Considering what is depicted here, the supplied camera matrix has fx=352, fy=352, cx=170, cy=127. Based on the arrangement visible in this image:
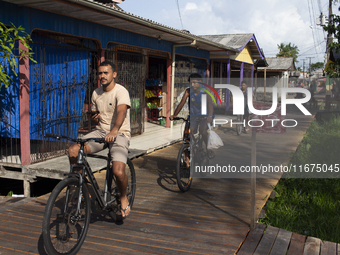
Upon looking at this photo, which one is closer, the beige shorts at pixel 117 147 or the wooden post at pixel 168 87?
the beige shorts at pixel 117 147

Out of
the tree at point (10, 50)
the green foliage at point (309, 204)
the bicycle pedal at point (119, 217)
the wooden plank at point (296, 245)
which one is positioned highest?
the tree at point (10, 50)

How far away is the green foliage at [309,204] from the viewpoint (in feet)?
15.6

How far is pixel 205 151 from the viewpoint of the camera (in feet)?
20.7

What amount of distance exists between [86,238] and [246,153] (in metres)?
5.73

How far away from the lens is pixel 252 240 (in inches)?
152

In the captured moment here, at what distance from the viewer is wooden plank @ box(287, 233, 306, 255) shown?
12.0ft

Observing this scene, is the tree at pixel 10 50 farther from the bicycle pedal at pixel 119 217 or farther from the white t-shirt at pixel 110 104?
the bicycle pedal at pixel 119 217

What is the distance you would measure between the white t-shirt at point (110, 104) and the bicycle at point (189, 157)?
1.52 meters

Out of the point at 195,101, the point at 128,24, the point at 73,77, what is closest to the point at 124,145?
the point at 195,101

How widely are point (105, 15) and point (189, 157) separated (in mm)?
3580

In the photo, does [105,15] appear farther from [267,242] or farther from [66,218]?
[267,242]

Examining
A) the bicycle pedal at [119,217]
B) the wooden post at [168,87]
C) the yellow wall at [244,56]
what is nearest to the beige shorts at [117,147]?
the bicycle pedal at [119,217]

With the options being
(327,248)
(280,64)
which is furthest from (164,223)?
(280,64)

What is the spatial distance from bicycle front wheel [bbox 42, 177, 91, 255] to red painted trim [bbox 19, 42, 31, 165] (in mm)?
3164
